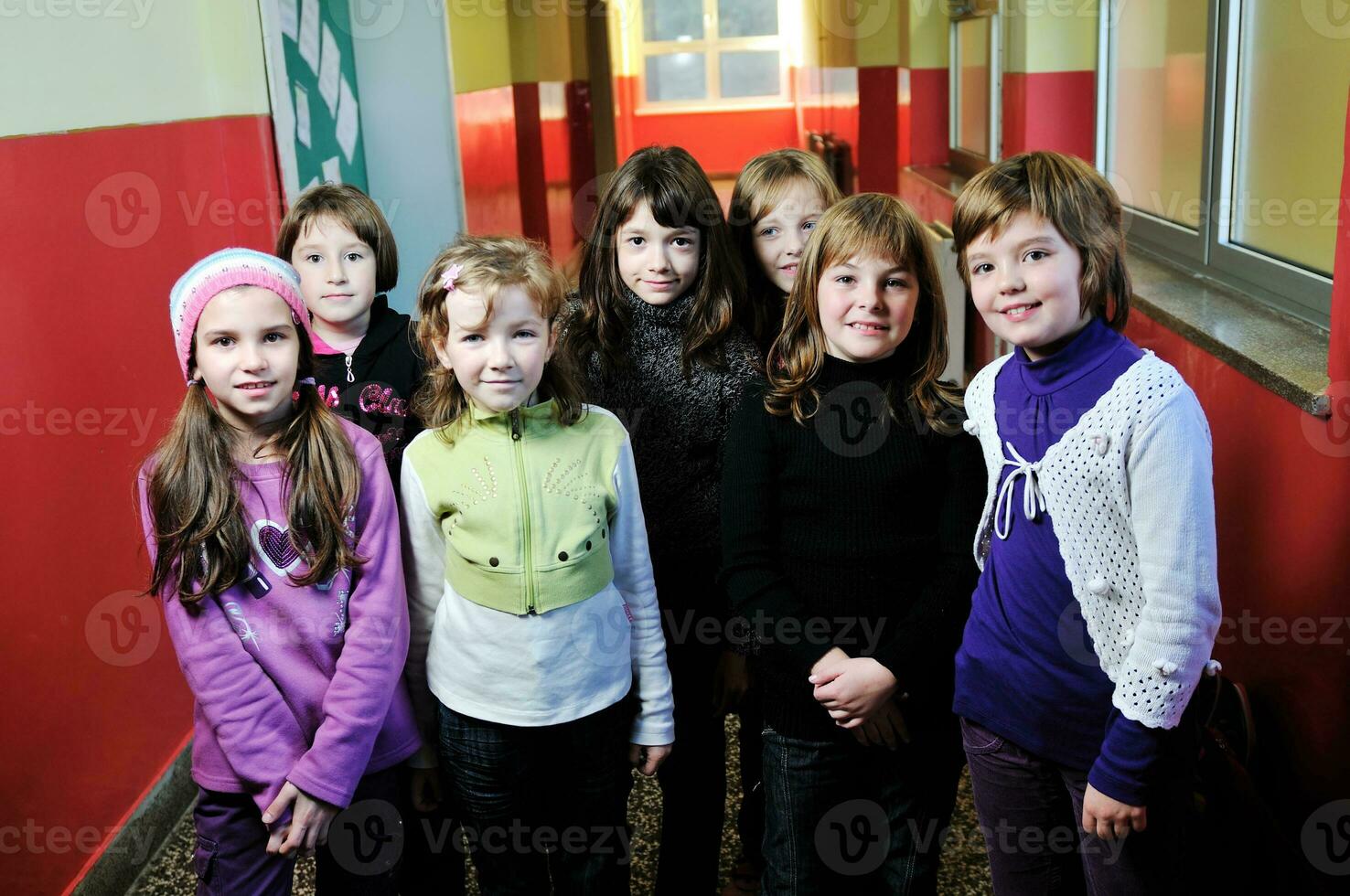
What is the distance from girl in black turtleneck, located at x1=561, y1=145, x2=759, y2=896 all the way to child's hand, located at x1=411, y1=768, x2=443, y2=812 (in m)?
0.36

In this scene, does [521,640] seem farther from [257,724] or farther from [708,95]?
A: [708,95]

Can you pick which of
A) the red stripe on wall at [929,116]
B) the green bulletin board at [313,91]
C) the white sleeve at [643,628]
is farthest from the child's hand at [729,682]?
the red stripe on wall at [929,116]

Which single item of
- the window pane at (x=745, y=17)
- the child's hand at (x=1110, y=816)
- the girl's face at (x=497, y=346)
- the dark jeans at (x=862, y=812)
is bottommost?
the dark jeans at (x=862, y=812)

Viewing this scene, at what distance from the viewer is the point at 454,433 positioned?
5.17ft

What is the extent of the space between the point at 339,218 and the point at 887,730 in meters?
1.14

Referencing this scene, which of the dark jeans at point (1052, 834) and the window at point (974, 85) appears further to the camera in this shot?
the window at point (974, 85)

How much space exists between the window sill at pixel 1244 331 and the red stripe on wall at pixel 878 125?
405 cm

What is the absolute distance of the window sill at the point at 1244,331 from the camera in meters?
1.82

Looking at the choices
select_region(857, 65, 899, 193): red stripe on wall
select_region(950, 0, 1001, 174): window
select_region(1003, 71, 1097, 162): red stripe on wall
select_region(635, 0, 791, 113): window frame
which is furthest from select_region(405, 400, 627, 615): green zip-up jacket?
select_region(635, 0, 791, 113): window frame

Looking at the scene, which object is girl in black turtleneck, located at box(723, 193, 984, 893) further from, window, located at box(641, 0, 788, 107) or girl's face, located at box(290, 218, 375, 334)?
window, located at box(641, 0, 788, 107)

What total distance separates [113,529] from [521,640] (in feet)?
3.14

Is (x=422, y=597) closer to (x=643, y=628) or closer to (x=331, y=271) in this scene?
(x=643, y=628)

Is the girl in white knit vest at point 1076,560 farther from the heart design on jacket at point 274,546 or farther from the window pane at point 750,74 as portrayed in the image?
the window pane at point 750,74

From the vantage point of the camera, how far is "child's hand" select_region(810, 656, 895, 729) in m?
1.50
